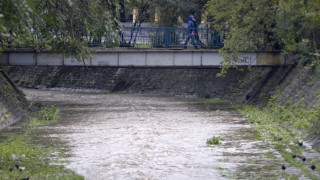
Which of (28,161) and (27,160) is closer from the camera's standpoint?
(28,161)

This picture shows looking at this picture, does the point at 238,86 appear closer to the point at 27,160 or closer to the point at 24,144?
the point at 24,144

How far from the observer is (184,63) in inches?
1282

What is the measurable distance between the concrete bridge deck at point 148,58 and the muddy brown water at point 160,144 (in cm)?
283

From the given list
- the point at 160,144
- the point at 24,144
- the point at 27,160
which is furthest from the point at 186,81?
the point at 27,160

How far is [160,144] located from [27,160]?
17.0 feet

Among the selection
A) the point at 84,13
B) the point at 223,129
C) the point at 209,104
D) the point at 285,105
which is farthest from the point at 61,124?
the point at 209,104

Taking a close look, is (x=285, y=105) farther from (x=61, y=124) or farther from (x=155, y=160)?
(x=155, y=160)

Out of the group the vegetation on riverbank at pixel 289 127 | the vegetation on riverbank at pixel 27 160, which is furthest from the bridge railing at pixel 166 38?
the vegetation on riverbank at pixel 27 160

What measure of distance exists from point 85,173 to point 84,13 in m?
5.32

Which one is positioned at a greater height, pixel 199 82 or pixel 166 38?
pixel 166 38

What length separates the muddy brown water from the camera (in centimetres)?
1375

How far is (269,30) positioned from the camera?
2928 centimetres

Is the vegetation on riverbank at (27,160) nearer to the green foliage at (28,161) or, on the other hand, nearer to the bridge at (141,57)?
the green foliage at (28,161)

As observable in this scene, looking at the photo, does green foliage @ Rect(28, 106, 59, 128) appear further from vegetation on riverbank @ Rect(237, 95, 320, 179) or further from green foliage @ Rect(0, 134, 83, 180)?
vegetation on riverbank @ Rect(237, 95, 320, 179)
